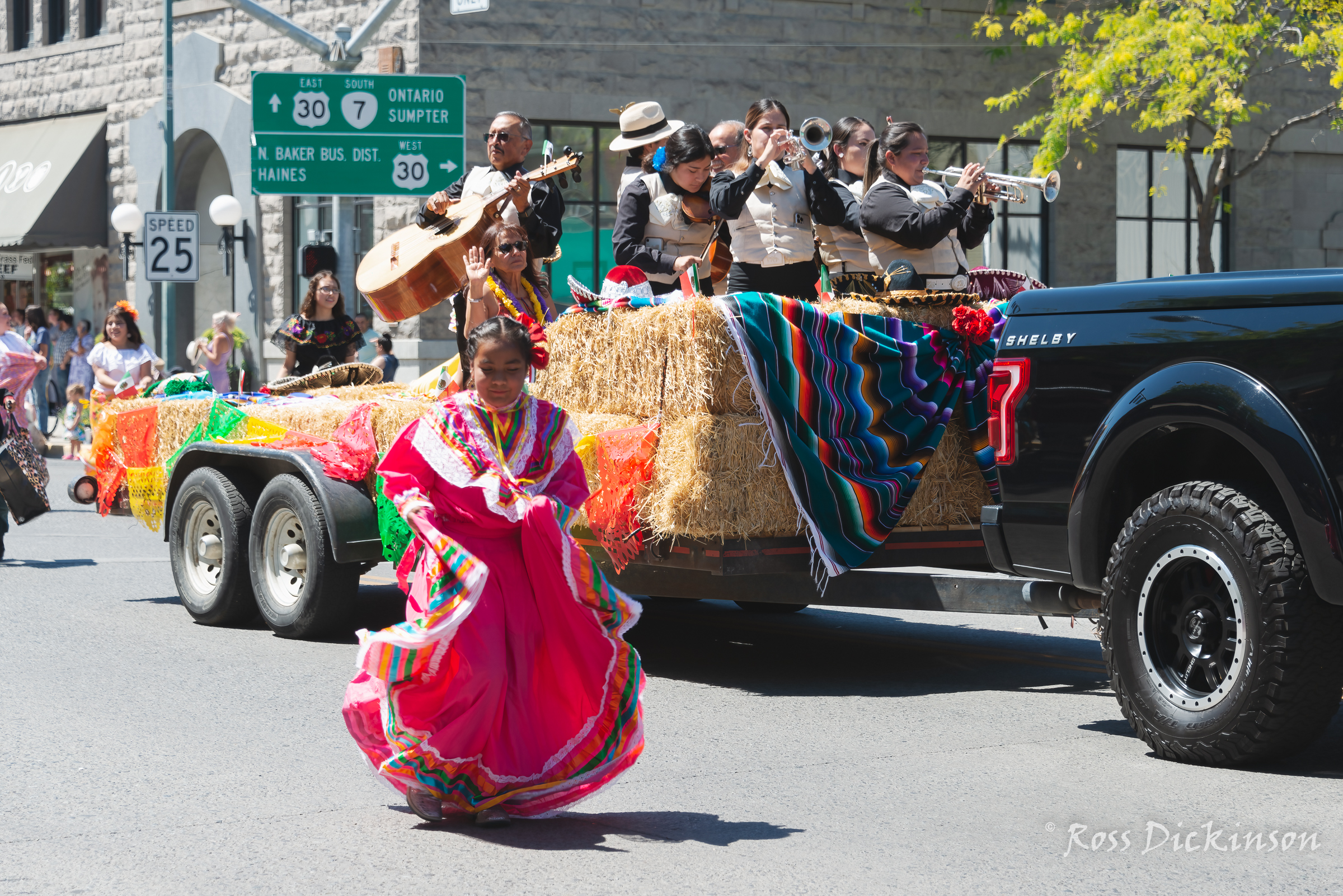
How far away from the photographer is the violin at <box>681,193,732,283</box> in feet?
28.6

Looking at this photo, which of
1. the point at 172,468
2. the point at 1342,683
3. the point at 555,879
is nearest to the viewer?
the point at 555,879

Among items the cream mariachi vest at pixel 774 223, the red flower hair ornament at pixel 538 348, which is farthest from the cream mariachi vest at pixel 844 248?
the red flower hair ornament at pixel 538 348

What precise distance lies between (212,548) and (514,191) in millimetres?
2756

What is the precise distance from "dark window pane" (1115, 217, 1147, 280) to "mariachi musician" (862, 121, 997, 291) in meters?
18.2

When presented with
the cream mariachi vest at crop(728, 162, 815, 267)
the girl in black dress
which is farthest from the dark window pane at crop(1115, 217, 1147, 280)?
the cream mariachi vest at crop(728, 162, 815, 267)

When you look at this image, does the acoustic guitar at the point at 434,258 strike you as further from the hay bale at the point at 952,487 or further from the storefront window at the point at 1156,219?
the storefront window at the point at 1156,219

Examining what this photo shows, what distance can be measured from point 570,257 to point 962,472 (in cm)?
1545

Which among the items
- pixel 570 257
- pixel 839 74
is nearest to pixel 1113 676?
pixel 570 257

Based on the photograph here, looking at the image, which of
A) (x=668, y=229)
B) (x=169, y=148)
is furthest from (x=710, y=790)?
(x=169, y=148)

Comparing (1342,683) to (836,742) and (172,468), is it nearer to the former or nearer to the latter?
(836,742)

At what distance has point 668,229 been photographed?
879 centimetres

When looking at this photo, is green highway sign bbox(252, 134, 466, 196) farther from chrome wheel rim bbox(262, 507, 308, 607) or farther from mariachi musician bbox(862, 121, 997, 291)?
mariachi musician bbox(862, 121, 997, 291)

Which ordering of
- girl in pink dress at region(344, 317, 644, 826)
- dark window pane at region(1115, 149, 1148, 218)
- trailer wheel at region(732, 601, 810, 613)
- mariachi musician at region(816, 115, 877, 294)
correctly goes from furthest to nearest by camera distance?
dark window pane at region(1115, 149, 1148, 218)
trailer wheel at region(732, 601, 810, 613)
mariachi musician at region(816, 115, 877, 294)
girl in pink dress at region(344, 317, 644, 826)

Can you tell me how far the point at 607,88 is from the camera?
72.8ft
